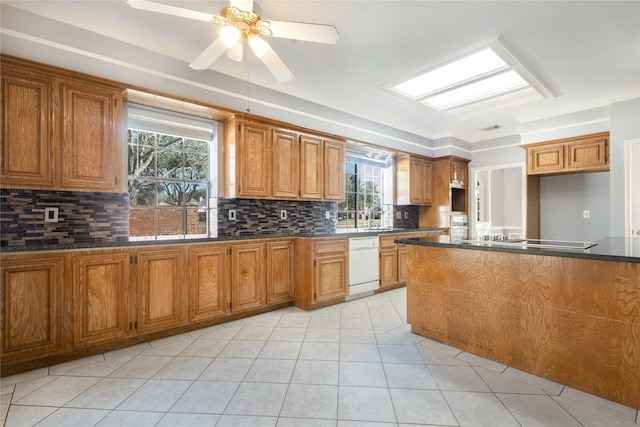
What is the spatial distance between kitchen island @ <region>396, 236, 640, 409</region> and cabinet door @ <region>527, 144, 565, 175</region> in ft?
9.71

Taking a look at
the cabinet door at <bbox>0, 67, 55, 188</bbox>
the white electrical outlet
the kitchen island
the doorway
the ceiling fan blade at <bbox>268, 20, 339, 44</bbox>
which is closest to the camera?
the kitchen island

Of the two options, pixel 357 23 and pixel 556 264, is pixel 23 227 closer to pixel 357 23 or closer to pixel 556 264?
pixel 357 23

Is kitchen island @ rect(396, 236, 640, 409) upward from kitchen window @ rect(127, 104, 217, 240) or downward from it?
downward

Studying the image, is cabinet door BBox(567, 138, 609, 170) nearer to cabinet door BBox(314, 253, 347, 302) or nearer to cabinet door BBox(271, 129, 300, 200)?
cabinet door BBox(314, 253, 347, 302)

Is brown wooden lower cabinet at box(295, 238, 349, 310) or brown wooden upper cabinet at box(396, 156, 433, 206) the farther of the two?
brown wooden upper cabinet at box(396, 156, 433, 206)

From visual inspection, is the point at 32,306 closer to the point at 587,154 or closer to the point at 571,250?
the point at 571,250

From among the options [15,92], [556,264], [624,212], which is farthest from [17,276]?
[624,212]

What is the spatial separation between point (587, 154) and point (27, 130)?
21.3ft

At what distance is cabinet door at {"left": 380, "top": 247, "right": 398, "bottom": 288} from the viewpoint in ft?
14.3

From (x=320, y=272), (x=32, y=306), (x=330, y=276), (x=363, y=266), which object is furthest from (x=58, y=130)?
(x=363, y=266)

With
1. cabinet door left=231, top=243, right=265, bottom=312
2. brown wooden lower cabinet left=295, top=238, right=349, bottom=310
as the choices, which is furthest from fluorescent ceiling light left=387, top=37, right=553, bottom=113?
cabinet door left=231, top=243, right=265, bottom=312

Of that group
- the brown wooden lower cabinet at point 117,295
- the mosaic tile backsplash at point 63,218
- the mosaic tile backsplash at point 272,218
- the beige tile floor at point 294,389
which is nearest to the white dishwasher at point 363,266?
the mosaic tile backsplash at point 272,218

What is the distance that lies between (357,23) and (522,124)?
3.98 m

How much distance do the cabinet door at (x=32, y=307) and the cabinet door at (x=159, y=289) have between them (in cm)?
54
